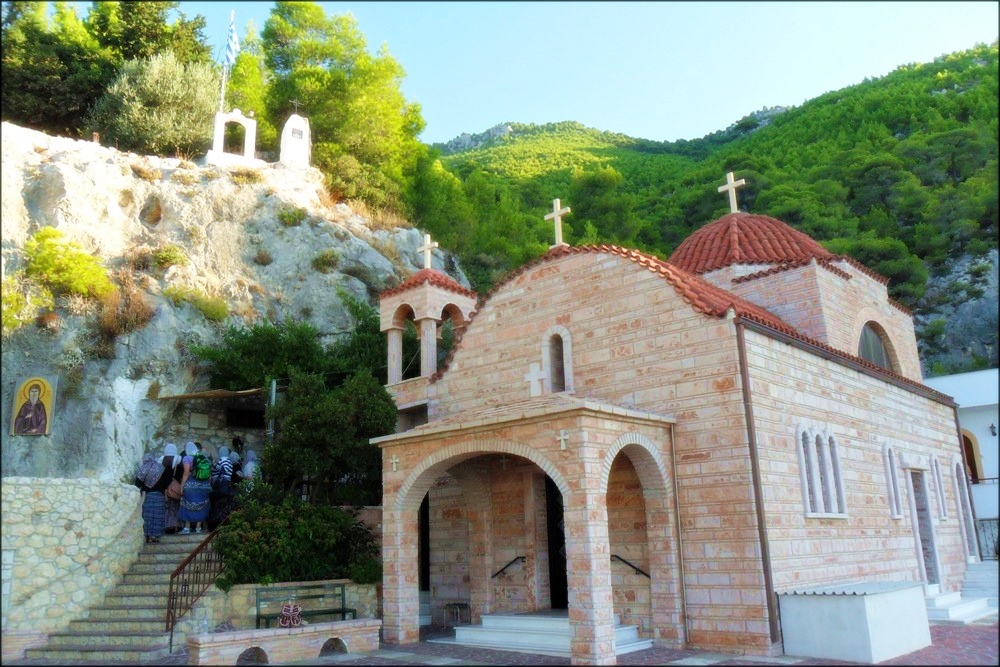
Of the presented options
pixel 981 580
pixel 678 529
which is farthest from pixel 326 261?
pixel 981 580

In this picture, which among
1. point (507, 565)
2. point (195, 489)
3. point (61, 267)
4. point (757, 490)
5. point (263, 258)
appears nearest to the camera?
point (757, 490)

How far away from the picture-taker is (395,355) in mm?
15070

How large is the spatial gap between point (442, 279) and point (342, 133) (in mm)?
16183

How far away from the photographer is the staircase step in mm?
9305

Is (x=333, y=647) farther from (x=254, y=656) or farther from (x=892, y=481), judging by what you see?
(x=892, y=481)

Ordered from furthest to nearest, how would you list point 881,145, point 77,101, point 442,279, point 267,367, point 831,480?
point 881,145
point 77,101
point 267,367
point 442,279
point 831,480

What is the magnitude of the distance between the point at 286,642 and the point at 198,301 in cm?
1129

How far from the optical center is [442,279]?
49.2 feet

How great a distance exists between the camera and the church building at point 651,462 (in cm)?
898

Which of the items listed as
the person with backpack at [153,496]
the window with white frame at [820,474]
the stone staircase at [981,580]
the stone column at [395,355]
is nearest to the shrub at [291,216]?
the stone column at [395,355]

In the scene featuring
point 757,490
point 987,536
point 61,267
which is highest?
point 61,267

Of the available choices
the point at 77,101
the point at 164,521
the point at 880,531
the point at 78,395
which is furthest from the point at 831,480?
the point at 77,101

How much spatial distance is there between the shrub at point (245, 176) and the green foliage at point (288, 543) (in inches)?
510

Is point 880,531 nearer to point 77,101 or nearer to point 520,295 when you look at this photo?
point 520,295
